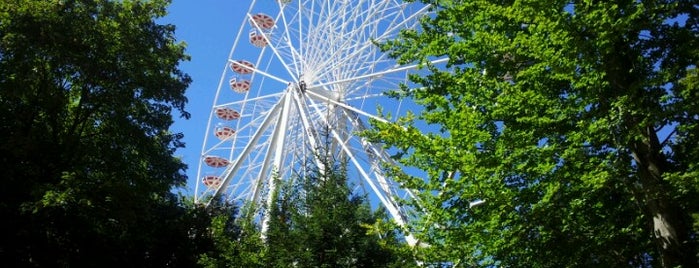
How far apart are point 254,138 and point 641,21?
1758cm

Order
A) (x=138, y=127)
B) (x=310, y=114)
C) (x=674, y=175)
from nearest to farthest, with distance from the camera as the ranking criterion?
1. (x=674, y=175)
2. (x=138, y=127)
3. (x=310, y=114)

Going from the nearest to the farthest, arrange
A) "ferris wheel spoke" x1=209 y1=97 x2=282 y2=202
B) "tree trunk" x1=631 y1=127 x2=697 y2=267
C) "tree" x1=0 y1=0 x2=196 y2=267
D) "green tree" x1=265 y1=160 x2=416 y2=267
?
"tree trunk" x1=631 y1=127 x2=697 y2=267
"green tree" x1=265 y1=160 x2=416 y2=267
"tree" x1=0 y1=0 x2=196 y2=267
"ferris wheel spoke" x1=209 y1=97 x2=282 y2=202

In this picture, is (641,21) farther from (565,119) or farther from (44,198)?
(44,198)

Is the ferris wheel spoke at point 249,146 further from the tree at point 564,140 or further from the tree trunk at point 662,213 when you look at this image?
the tree trunk at point 662,213

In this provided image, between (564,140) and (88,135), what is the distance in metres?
11.3

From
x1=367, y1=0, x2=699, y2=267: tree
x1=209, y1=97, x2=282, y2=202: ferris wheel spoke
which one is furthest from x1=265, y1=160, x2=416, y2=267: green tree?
x1=209, y1=97, x2=282, y2=202: ferris wheel spoke

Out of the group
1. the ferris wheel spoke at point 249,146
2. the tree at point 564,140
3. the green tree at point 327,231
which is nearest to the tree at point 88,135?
the green tree at point 327,231

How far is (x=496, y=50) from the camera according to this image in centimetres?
748

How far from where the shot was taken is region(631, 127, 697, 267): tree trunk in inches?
254

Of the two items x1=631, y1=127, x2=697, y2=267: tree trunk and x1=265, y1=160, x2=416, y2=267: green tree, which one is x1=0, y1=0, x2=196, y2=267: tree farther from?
x1=631, y1=127, x2=697, y2=267: tree trunk

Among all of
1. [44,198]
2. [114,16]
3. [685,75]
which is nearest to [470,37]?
[685,75]

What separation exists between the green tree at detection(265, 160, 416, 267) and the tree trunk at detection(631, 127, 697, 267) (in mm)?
3538

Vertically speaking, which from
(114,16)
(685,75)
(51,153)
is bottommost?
(685,75)

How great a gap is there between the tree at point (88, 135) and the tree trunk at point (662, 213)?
9.63 metres
